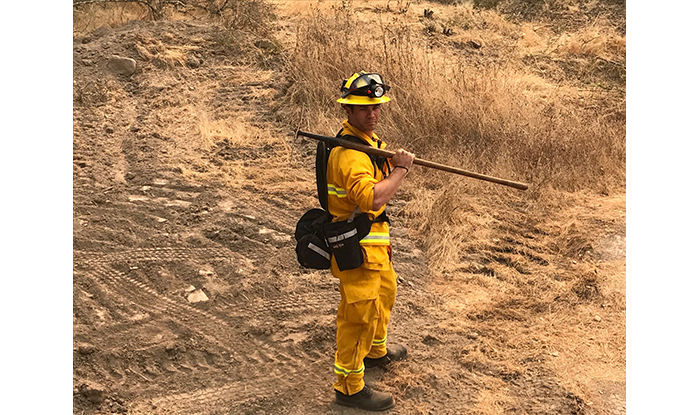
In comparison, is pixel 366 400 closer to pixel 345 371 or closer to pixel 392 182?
pixel 345 371

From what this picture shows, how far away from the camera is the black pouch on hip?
3652 millimetres

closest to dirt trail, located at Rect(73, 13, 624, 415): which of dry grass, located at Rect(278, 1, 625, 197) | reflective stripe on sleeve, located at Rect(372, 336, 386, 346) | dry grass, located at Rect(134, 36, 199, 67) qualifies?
reflective stripe on sleeve, located at Rect(372, 336, 386, 346)

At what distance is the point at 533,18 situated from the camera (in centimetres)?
1279

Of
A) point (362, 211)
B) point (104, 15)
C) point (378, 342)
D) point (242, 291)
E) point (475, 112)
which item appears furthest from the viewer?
point (104, 15)

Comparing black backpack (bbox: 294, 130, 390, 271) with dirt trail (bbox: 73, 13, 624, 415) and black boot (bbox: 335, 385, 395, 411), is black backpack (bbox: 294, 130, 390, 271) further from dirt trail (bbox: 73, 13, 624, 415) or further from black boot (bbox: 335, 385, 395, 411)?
dirt trail (bbox: 73, 13, 624, 415)

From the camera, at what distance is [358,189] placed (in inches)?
139

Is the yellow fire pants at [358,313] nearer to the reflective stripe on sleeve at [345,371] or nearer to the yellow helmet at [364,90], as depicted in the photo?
the reflective stripe on sleeve at [345,371]

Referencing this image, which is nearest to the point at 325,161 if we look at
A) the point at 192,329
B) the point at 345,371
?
the point at 345,371

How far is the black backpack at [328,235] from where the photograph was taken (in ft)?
12.0

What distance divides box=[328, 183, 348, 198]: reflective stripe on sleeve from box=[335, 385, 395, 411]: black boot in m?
1.15

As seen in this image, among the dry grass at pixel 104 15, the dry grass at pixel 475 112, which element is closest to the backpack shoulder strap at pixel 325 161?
the dry grass at pixel 475 112

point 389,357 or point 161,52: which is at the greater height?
point 161,52

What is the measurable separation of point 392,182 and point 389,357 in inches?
58.3

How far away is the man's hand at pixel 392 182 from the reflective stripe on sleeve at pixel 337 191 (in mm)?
248
